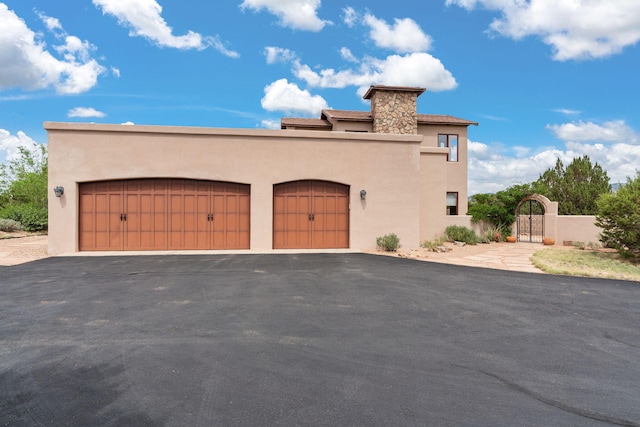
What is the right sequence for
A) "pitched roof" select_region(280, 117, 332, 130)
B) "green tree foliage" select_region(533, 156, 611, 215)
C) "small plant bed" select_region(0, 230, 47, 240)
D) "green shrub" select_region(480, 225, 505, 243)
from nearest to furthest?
"green shrub" select_region(480, 225, 505, 243) < "small plant bed" select_region(0, 230, 47, 240) < "pitched roof" select_region(280, 117, 332, 130) < "green tree foliage" select_region(533, 156, 611, 215)

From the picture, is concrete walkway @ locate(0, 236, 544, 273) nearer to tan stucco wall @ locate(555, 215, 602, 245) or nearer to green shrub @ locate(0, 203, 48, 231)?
tan stucco wall @ locate(555, 215, 602, 245)

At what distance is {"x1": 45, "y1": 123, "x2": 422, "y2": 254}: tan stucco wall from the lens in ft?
44.7

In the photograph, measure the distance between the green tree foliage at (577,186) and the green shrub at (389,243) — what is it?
16.7 metres

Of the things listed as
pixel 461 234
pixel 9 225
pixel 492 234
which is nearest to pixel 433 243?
pixel 461 234

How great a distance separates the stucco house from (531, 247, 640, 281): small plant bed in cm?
503

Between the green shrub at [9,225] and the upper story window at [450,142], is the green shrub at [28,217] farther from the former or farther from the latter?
the upper story window at [450,142]

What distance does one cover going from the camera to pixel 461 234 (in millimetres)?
17109

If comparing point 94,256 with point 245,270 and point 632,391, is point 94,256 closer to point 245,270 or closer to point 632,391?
point 245,270

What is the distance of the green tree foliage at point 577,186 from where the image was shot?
1030 inches

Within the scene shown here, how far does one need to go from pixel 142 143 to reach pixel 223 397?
507 inches

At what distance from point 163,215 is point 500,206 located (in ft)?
52.7

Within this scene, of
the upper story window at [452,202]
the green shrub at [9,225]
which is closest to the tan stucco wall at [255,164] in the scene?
the upper story window at [452,202]

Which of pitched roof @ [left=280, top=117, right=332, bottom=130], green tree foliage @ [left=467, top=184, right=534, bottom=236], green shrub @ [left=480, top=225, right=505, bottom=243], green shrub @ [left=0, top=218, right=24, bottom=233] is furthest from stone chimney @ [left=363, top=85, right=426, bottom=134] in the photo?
green shrub @ [left=0, top=218, right=24, bottom=233]

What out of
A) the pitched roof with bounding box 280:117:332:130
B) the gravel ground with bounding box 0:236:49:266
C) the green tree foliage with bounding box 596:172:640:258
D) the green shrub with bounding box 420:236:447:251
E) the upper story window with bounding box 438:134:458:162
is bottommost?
the gravel ground with bounding box 0:236:49:266
